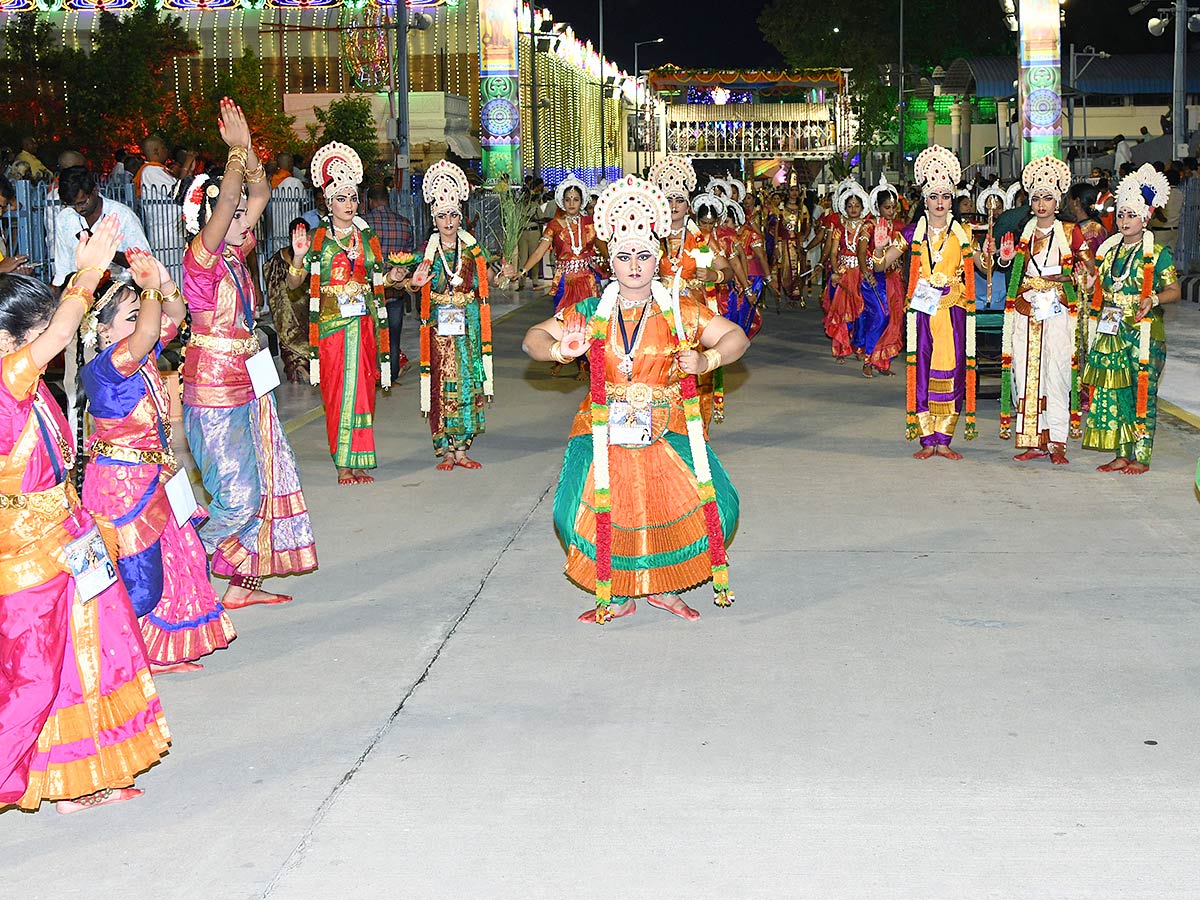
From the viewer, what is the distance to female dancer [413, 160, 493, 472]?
10.4m

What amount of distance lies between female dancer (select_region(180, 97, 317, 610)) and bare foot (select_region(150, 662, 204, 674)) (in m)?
0.86

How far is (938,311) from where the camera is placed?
10852 millimetres

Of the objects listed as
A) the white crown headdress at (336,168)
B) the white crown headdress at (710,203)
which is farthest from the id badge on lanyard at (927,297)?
the white crown headdress at (710,203)

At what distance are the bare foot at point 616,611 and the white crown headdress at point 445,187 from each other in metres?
4.01

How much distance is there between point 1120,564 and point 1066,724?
8.27ft

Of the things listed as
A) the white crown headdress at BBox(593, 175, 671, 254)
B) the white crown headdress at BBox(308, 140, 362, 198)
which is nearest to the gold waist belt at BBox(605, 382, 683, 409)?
the white crown headdress at BBox(593, 175, 671, 254)

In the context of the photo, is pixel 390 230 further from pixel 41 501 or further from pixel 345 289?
pixel 41 501

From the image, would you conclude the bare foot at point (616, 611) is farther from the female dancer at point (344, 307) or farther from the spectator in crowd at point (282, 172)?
the spectator in crowd at point (282, 172)

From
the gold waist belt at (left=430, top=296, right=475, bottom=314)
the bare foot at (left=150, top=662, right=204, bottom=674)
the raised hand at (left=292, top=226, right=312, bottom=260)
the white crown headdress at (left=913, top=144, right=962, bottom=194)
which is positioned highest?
the white crown headdress at (left=913, top=144, right=962, bottom=194)

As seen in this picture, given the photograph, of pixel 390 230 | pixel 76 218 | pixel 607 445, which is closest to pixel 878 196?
pixel 390 230

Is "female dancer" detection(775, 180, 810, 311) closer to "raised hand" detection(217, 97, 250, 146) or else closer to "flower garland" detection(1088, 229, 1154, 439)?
"flower garland" detection(1088, 229, 1154, 439)

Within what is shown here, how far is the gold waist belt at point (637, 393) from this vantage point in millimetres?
6625

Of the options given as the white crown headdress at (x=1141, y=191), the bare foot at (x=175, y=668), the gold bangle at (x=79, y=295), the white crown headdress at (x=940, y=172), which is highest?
the white crown headdress at (x=940, y=172)

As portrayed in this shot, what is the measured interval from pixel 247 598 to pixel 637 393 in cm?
211
